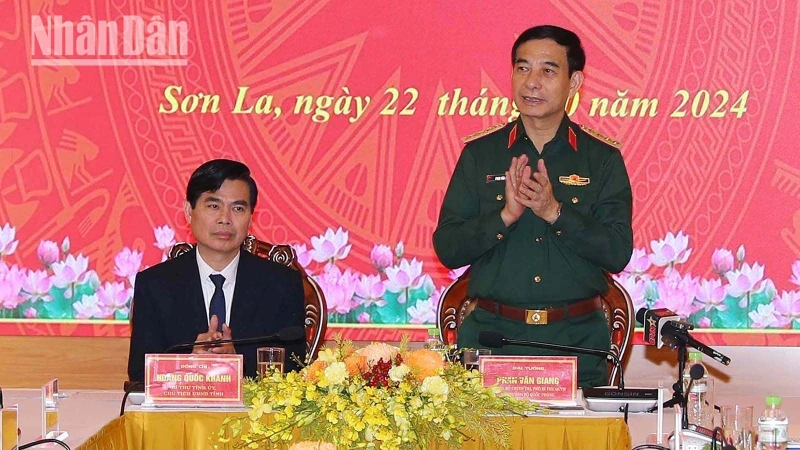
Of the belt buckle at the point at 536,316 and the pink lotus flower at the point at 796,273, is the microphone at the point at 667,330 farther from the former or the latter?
the pink lotus flower at the point at 796,273

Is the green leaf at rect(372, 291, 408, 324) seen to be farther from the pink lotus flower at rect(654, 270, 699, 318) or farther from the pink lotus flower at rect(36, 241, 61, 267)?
the pink lotus flower at rect(36, 241, 61, 267)

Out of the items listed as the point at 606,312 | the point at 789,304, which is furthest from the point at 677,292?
the point at 606,312

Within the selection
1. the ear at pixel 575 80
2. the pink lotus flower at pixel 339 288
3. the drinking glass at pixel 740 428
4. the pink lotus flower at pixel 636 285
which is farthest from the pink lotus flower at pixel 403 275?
the drinking glass at pixel 740 428

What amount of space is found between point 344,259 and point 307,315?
3.01 ft

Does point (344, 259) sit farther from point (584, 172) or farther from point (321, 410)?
point (321, 410)

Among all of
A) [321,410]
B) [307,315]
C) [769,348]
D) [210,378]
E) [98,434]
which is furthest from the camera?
[769,348]

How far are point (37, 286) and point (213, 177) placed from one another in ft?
5.29

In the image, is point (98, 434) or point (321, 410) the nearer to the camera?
point (321, 410)

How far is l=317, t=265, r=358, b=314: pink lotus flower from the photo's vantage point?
4707mm

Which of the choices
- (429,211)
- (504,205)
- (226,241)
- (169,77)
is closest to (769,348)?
(429,211)

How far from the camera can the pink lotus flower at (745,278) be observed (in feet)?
15.0

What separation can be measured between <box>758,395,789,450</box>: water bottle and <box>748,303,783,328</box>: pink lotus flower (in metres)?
2.10

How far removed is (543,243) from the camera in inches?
135

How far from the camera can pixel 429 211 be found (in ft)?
15.3
